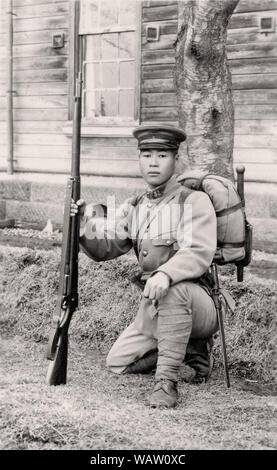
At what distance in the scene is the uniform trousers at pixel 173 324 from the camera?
3.60m

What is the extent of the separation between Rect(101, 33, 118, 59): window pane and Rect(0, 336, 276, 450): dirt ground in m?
5.45

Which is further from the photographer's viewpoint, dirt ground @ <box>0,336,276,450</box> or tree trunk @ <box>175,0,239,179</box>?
tree trunk @ <box>175,0,239,179</box>

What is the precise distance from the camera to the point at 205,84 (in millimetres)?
5258

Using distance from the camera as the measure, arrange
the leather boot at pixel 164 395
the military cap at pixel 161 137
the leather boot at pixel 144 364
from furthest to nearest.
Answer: the leather boot at pixel 144 364, the military cap at pixel 161 137, the leather boot at pixel 164 395

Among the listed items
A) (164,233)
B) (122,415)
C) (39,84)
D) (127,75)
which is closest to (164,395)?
(122,415)

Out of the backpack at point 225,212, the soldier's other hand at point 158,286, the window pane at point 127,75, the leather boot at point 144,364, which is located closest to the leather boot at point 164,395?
the soldier's other hand at point 158,286

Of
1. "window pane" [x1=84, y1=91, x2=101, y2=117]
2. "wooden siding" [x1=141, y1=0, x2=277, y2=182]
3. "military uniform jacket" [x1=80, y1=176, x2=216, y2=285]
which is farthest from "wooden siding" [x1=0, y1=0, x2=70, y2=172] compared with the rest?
"military uniform jacket" [x1=80, y1=176, x2=216, y2=285]

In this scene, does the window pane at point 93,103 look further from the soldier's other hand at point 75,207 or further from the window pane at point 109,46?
the soldier's other hand at point 75,207

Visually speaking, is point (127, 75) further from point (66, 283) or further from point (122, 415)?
point (122, 415)

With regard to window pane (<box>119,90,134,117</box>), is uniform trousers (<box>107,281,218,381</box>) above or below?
below

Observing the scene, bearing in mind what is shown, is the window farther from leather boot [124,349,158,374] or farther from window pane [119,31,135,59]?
leather boot [124,349,158,374]

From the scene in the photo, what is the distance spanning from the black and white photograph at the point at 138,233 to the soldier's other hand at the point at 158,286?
0.04 ft

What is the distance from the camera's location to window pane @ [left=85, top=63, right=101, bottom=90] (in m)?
8.93
